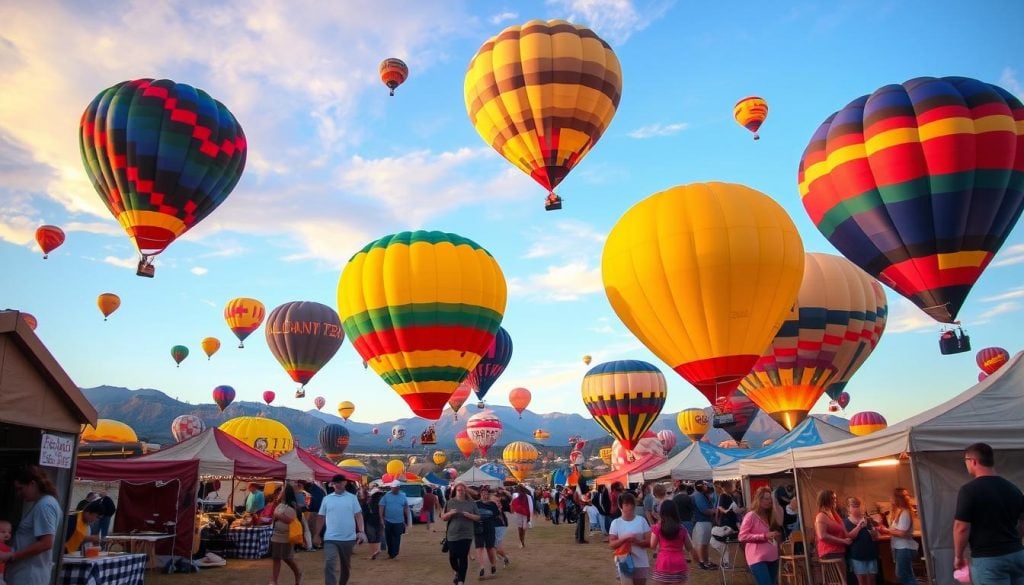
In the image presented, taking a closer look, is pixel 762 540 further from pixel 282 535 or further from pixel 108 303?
pixel 108 303

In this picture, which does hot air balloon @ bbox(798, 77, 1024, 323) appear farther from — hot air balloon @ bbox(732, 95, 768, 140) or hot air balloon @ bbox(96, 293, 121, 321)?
hot air balloon @ bbox(96, 293, 121, 321)

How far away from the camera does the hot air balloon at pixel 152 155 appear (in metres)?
20.9

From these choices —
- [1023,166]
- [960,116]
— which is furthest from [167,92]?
[1023,166]

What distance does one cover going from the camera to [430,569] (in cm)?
1382

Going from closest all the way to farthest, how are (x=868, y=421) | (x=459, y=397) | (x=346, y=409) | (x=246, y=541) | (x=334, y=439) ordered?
(x=246, y=541) < (x=459, y=397) < (x=868, y=421) < (x=334, y=439) < (x=346, y=409)

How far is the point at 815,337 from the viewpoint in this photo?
21828 millimetres

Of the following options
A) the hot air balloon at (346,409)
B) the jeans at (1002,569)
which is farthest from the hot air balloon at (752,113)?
the hot air balloon at (346,409)

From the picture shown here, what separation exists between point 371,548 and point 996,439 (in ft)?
47.0

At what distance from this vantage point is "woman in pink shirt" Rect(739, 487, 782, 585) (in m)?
8.04

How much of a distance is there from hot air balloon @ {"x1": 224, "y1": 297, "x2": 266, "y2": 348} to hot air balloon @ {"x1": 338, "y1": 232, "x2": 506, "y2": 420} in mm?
25797

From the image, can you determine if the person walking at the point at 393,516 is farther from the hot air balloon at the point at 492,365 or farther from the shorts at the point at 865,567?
the hot air balloon at the point at 492,365

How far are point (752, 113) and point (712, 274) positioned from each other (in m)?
16.5

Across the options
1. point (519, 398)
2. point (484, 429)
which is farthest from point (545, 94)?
point (519, 398)

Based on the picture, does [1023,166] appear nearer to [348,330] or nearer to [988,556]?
[988,556]
